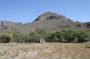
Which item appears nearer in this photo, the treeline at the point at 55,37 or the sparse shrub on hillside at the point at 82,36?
the sparse shrub on hillside at the point at 82,36

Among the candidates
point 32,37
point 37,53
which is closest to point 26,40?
point 32,37

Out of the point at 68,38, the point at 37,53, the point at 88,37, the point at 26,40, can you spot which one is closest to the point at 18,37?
the point at 26,40

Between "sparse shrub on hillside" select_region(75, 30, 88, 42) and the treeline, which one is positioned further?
the treeline

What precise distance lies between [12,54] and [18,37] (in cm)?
7089

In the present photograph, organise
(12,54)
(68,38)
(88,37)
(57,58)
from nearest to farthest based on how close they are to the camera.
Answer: (57,58), (12,54), (88,37), (68,38)

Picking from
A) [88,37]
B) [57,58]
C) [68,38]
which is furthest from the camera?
[68,38]

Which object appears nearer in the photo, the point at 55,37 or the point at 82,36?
the point at 82,36

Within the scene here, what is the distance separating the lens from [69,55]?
135 feet

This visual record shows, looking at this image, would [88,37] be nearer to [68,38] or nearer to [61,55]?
[68,38]

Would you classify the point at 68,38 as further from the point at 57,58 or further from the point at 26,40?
the point at 57,58

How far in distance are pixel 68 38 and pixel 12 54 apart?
216 feet

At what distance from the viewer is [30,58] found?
135ft

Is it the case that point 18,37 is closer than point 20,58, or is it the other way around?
point 20,58

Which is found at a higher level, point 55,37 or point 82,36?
point 55,37
